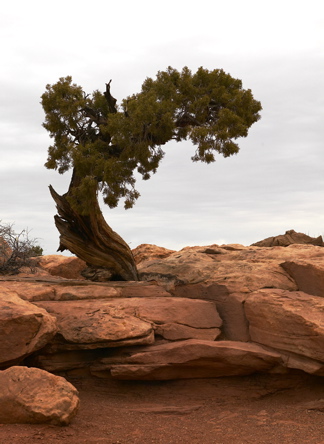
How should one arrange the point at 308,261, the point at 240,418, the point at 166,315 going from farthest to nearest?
1. the point at 308,261
2. the point at 166,315
3. the point at 240,418

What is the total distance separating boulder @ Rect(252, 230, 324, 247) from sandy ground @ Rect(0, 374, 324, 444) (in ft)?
36.4

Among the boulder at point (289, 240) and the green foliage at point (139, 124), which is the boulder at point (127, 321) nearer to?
the green foliage at point (139, 124)

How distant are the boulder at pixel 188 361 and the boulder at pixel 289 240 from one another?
37.3 ft

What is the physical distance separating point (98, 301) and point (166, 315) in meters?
2.02

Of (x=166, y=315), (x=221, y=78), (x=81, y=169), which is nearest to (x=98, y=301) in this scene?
(x=166, y=315)

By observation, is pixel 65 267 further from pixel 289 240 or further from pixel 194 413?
pixel 194 413

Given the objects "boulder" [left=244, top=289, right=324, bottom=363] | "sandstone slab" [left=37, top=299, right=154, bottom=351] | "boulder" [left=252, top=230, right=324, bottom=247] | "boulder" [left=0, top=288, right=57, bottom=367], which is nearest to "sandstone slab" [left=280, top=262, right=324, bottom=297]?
"boulder" [left=244, top=289, right=324, bottom=363]

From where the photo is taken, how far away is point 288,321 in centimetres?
1387

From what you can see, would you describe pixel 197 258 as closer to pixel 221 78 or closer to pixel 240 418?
pixel 221 78

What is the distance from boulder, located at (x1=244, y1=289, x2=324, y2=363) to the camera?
13391 mm

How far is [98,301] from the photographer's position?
599 inches

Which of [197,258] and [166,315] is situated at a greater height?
[197,258]

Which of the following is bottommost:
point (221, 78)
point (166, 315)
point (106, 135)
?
point (166, 315)

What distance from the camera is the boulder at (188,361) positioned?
13250 millimetres
